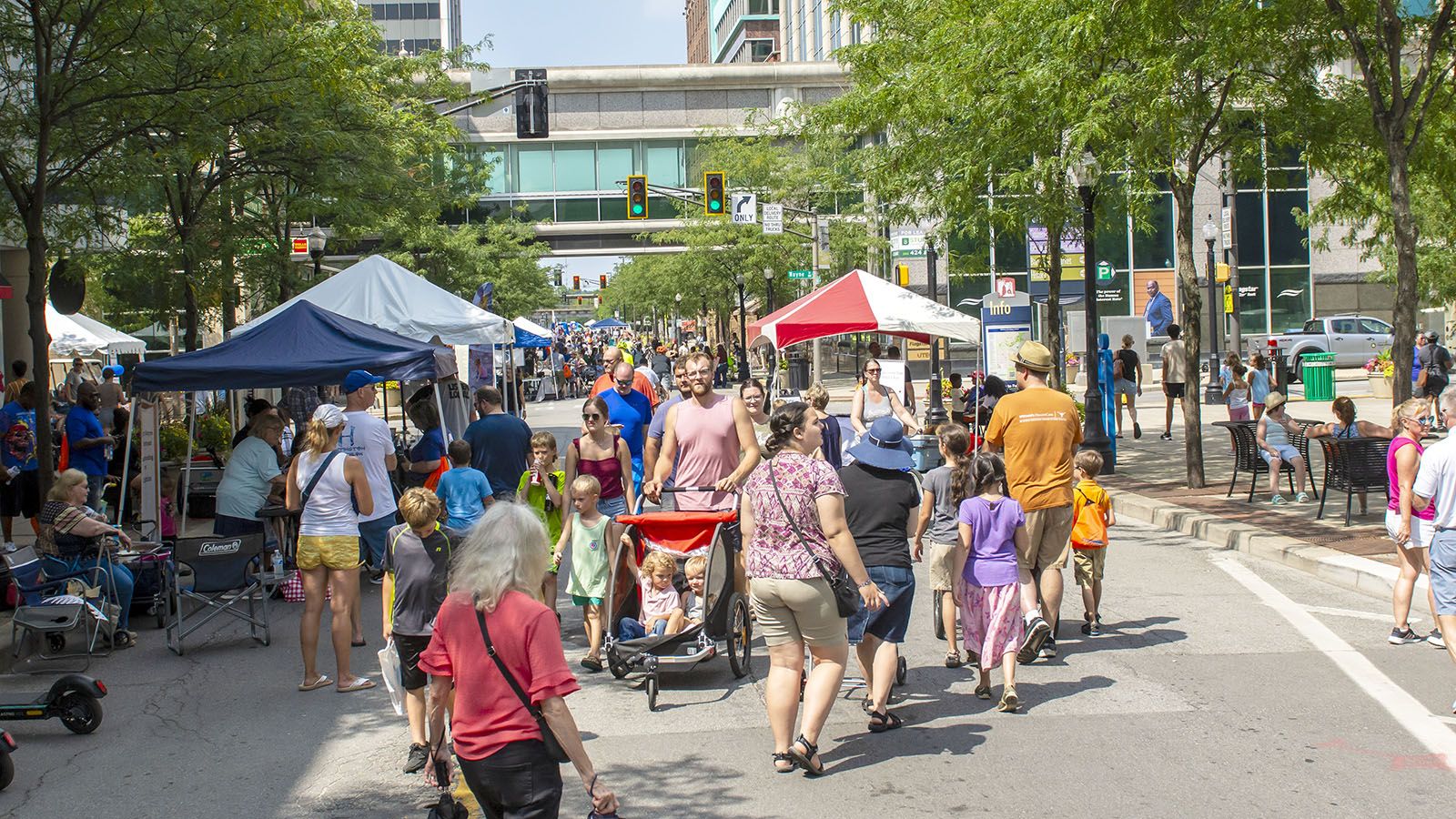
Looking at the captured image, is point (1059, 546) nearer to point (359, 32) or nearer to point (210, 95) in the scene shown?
point (210, 95)

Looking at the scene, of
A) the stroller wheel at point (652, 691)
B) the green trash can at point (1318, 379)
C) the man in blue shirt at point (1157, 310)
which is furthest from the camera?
the man in blue shirt at point (1157, 310)

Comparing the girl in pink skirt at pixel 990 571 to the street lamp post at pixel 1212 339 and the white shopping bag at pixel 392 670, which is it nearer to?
the white shopping bag at pixel 392 670

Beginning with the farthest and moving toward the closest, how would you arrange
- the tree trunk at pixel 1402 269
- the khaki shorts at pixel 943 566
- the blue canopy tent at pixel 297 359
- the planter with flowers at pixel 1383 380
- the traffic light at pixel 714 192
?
the traffic light at pixel 714 192, the planter with flowers at pixel 1383 380, the tree trunk at pixel 1402 269, the blue canopy tent at pixel 297 359, the khaki shorts at pixel 943 566

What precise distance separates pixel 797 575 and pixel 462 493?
Answer: 3.41m

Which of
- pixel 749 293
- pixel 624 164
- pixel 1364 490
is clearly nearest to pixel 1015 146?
pixel 1364 490

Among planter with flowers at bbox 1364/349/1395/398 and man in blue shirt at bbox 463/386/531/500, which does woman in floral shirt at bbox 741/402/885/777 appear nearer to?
man in blue shirt at bbox 463/386/531/500

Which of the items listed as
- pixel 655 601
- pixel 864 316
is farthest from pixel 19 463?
pixel 655 601

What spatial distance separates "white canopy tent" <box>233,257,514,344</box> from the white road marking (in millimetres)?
9039

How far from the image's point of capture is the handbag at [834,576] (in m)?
6.16

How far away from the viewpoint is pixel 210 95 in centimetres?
1355

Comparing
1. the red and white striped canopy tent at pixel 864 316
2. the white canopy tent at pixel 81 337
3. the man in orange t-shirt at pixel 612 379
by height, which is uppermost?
the white canopy tent at pixel 81 337

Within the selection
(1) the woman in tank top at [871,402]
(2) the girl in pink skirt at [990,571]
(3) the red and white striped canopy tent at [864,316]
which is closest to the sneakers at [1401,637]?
(2) the girl in pink skirt at [990,571]

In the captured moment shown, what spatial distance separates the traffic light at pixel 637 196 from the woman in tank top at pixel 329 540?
24.5m

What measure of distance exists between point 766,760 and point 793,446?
1557 millimetres
